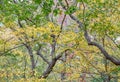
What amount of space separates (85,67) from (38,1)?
22.6ft

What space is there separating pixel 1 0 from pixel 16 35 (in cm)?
235

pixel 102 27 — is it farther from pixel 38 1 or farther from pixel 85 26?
pixel 38 1

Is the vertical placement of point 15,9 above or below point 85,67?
above

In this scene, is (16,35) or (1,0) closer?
(1,0)

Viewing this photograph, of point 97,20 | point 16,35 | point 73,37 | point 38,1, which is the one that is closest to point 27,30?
point 16,35

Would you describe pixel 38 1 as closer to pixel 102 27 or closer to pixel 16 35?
pixel 102 27

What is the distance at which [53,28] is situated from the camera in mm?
9469

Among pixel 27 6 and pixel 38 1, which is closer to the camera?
pixel 38 1

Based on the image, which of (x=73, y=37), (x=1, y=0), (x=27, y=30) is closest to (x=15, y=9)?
(x=1, y=0)

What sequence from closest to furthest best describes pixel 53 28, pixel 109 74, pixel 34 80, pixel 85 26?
pixel 85 26
pixel 53 28
pixel 34 80
pixel 109 74

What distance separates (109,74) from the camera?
12.0 m

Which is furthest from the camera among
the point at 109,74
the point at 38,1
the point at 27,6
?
Result: the point at 109,74

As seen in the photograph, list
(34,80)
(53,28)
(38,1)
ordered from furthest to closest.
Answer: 1. (34,80)
2. (53,28)
3. (38,1)

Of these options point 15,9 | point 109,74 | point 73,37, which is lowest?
point 109,74
